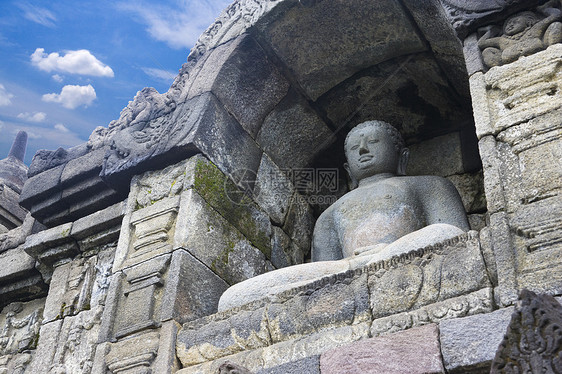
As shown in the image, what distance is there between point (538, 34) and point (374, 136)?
74.9 inches

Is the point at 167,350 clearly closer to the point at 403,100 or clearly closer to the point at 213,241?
the point at 213,241

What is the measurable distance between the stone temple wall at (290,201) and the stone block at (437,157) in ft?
0.06

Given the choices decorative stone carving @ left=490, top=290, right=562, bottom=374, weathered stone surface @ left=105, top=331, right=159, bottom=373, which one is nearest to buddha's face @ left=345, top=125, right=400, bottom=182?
weathered stone surface @ left=105, top=331, right=159, bottom=373

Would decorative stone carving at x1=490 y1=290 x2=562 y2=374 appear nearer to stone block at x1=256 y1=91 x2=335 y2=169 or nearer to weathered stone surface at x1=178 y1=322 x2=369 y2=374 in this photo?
weathered stone surface at x1=178 y1=322 x2=369 y2=374

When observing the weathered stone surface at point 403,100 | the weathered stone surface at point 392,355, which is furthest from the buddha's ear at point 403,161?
the weathered stone surface at point 392,355

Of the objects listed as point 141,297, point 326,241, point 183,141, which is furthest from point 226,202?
point 141,297

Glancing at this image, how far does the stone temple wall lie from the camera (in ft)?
11.9

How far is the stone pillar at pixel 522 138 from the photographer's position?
346 cm

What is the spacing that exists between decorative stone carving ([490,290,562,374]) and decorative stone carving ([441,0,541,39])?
8.49 feet

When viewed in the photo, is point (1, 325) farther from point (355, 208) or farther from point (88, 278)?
point (355, 208)

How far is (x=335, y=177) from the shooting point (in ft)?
23.2

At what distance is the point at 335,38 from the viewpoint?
20.6ft

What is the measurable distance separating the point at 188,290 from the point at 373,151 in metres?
2.08

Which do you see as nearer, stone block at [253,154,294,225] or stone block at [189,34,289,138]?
stone block at [189,34,289,138]
